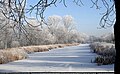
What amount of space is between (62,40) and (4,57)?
73.3 m

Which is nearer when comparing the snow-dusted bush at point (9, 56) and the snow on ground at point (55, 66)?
the snow on ground at point (55, 66)

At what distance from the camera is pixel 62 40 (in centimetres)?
9212

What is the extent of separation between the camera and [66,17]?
96.9m

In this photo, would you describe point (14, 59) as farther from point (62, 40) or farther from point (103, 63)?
point (62, 40)

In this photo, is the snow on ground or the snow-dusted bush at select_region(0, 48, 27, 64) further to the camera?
the snow-dusted bush at select_region(0, 48, 27, 64)

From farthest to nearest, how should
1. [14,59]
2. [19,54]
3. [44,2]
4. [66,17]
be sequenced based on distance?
1. [66,17]
2. [19,54]
3. [14,59]
4. [44,2]

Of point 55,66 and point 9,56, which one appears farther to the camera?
point 9,56

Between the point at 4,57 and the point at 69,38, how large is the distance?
263 ft

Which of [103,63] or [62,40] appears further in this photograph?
[62,40]
